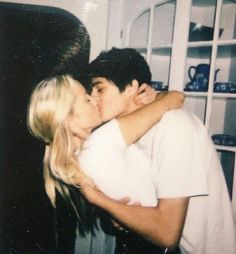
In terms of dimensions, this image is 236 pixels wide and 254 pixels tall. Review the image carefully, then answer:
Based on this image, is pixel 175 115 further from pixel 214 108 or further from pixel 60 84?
pixel 214 108

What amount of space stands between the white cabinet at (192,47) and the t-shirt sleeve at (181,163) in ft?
2.25

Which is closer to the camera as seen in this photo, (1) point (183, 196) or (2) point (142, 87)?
(1) point (183, 196)

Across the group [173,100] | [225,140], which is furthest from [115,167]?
[225,140]

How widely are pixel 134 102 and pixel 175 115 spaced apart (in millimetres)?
315

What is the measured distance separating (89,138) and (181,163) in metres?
0.36

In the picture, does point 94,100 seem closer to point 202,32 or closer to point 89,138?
point 89,138

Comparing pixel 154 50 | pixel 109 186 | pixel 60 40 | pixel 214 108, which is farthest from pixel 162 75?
pixel 109 186

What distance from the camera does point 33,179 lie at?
2.29m

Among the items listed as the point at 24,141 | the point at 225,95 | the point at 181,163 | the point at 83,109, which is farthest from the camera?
the point at 24,141

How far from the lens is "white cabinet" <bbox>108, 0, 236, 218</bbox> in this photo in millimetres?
1722

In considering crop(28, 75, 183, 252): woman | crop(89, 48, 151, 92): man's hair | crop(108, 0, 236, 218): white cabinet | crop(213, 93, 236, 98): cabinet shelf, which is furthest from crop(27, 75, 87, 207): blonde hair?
crop(213, 93, 236, 98): cabinet shelf

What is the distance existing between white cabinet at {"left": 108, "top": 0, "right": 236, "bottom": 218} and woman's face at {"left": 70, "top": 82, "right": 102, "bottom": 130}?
21.8 inches

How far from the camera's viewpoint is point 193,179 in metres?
1.03

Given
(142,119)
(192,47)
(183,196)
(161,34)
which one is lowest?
(183,196)
